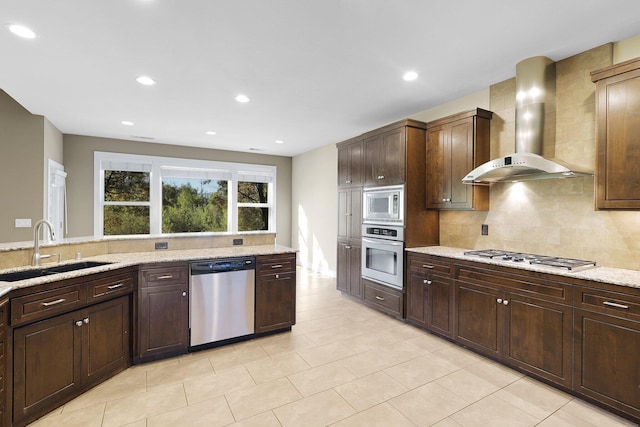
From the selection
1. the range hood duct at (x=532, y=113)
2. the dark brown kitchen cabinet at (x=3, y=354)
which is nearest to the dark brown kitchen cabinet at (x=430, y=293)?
the range hood duct at (x=532, y=113)

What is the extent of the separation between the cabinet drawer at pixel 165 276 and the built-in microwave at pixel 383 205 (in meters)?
2.45

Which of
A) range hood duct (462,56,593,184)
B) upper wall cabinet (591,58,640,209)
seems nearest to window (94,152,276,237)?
range hood duct (462,56,593,184)

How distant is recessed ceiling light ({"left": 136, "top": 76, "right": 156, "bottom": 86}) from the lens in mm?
3232

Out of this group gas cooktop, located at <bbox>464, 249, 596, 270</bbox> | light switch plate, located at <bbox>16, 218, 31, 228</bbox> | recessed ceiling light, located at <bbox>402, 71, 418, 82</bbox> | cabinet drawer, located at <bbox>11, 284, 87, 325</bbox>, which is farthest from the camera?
light switch plate, located at <bbox>16, 218, 31, 228</bbox>

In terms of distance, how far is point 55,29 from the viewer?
2326 mm

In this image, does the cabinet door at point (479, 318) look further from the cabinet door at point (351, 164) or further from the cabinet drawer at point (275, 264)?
the cabinet door at point (351, 164)

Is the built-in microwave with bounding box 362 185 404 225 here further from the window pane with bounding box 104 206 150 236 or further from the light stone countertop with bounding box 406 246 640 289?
the window pane with bounding box 104 206 150 236

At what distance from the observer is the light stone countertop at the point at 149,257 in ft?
6.64

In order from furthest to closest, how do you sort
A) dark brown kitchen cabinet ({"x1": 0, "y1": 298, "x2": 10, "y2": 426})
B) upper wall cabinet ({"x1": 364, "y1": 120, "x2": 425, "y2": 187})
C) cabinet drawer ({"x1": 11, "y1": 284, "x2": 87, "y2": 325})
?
upper wall cabinet ({"x1": 364, "y1": 120, "x2": 425, "y2": 187}) < cabinet drawer ({"x1": 11, "y1": 284, "x2": 87, "y2": 325}) < dark brown kitchen cabinet ({"x1": 0, "y1": 298, "x2": 10, "y2": 426})

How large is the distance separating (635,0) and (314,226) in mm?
5691

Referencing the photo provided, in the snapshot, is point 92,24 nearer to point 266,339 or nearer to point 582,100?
point 266,339

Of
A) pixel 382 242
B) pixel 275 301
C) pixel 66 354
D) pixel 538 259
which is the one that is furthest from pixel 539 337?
pixel 66 354

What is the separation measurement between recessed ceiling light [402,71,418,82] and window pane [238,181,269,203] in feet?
16.6

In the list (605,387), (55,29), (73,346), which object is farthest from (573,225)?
(55,29)
